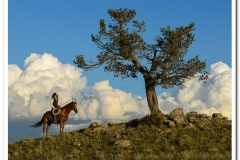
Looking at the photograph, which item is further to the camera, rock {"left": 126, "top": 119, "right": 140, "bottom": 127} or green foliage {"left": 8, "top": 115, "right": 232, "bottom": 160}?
rock {"left": 126, "top": 119, "right": 140, "bottom": 127}

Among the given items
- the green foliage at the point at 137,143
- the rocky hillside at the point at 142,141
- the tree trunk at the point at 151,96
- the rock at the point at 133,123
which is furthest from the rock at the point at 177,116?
the rock at the point at 133,123

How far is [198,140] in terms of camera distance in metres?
32.5

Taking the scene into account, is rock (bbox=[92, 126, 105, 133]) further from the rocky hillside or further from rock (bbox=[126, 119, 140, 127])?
rock (bbox=[126, 119, 140, 127])

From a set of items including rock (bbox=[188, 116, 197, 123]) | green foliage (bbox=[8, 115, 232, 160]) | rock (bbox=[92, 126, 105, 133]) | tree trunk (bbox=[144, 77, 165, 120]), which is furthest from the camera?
tree trunk (bbox=[144, 77, 165, 120])

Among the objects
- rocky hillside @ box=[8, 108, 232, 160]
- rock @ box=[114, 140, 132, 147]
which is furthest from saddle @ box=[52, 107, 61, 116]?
rock @ box=[114, 140, 132, 147]

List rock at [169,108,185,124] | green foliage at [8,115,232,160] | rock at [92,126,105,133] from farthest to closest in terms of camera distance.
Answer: rock at [169,108,185,124]
rock at [92,126,105,133]
green foliage at [8,115,232,160]

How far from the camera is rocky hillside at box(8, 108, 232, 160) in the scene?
2878 cm

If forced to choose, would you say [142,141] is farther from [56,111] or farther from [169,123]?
[56,111]

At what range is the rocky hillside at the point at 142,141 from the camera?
28781 mm

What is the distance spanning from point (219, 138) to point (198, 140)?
6.38 ft
